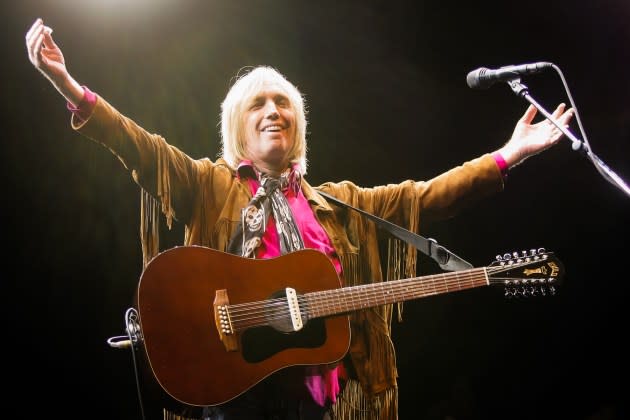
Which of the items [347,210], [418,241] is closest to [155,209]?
[347,210]

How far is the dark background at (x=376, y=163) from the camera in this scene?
8.56 ft

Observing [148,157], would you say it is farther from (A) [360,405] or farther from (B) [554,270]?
(B) [554,270]

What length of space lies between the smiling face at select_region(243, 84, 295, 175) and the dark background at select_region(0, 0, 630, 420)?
0.20 meters

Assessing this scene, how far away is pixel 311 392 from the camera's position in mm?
2477

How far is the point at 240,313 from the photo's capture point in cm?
225

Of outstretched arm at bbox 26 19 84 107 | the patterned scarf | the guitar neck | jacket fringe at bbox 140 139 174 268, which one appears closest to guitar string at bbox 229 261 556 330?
the guitar neck

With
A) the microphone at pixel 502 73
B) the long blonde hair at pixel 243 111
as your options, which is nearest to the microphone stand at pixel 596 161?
the microphone at pixel 502 73

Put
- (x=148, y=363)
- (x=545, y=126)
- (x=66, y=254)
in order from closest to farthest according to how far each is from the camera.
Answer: (x=148, y=363) < (x=66, y=254) < (x=545, y=126)

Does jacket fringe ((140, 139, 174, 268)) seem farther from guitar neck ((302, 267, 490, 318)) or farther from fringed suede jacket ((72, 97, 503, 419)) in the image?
guitar neck ((302, 267, 490, 318))

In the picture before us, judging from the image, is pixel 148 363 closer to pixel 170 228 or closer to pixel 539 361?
pixel 170 228

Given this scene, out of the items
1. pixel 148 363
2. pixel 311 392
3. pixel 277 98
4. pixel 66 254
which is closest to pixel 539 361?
pixel 311 392

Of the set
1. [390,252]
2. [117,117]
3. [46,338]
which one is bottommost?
[46,338]

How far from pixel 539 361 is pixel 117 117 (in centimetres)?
240

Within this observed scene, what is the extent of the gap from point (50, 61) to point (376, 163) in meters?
1.54
